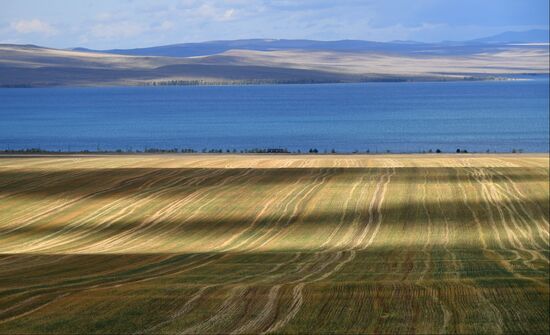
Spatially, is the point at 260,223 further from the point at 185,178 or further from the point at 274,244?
the point at 185,178

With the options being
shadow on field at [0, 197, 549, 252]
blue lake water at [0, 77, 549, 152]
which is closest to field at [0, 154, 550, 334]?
shadow on field at [0, 197, 549, 252]

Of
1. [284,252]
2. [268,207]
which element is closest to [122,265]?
[284,252]

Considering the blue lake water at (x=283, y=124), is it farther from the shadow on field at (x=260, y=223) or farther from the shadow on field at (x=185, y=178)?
the shadow on field at (x=260, y=223)

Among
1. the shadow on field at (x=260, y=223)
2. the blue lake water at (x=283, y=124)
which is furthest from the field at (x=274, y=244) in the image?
the blue lake water at (x=283, y=124)

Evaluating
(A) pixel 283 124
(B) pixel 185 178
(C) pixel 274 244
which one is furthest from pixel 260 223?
(A) pixel 283 124

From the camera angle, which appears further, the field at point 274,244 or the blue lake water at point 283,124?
the blue lake water at point 283,124

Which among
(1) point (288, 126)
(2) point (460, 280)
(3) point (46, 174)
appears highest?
(2) point (460, 280)

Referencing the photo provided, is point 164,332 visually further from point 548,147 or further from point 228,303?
point 548,147
